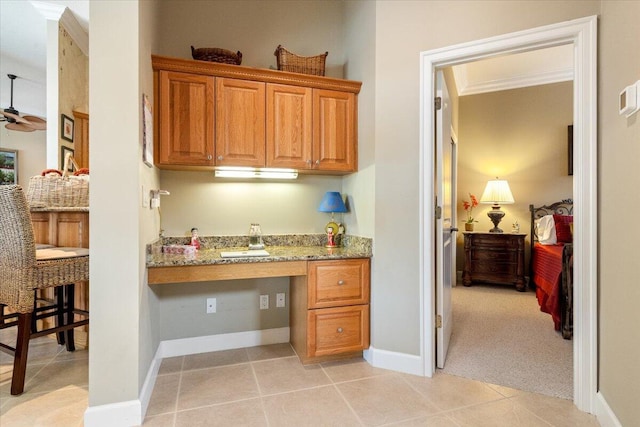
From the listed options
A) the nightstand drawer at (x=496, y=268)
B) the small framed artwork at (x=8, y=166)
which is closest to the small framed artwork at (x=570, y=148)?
the nightstand drawer at (x=496, y=268)

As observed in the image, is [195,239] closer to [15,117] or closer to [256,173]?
[256,173]

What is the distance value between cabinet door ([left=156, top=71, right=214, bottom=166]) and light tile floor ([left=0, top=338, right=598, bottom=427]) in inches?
57.7

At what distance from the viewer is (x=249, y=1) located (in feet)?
9.01

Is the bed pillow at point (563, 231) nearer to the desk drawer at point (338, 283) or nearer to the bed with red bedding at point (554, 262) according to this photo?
the bed with red bedding at point (554, 262)

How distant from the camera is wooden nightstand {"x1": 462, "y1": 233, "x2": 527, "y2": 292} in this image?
4477 millimetres

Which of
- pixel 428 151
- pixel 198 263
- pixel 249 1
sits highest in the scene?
pixel 249 1

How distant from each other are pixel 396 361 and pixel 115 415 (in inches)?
66.4

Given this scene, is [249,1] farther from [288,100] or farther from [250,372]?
[250,372]

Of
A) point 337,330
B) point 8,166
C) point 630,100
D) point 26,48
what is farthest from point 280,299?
point 8,166

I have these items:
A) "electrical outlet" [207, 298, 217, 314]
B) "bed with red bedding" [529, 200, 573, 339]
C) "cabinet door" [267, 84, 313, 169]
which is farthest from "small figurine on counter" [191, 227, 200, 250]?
"bed with red bedding" [529, 200, 573, 339]

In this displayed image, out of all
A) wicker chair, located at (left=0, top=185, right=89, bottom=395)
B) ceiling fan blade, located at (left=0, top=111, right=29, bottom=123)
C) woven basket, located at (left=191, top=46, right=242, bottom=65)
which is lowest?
wicker chair, located at (left=0, top=185, right=89, bottom=395)

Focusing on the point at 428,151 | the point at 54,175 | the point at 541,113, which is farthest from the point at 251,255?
the point at 541,113

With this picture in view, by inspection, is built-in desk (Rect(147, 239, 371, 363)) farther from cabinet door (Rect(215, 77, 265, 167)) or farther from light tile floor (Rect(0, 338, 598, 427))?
cabinet door (Rect(215, 77, 265, 167))

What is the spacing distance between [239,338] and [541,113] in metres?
5.05
